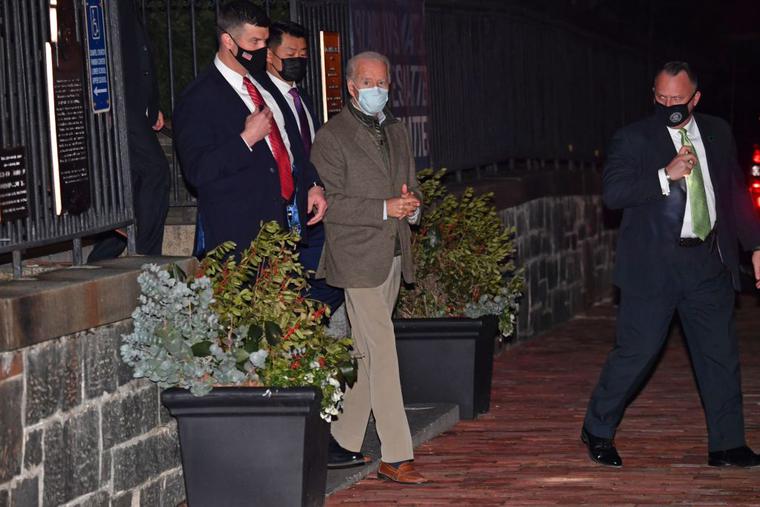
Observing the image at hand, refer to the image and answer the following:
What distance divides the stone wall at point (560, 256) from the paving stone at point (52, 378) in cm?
660

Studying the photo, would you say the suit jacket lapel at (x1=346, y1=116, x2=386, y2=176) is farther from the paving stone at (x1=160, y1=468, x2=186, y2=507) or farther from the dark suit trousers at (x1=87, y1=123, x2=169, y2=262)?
the paving stone at (x1=160, y1=468, x2=186, y2=507)

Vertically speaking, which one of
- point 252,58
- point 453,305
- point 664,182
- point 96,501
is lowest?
point 96,501

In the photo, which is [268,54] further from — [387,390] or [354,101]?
[387,390]

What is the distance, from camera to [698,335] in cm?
822

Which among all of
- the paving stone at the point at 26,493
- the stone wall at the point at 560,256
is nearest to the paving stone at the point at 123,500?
the paving stone at the point at 26,493

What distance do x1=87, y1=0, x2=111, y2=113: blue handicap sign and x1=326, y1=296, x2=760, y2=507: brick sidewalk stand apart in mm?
2133

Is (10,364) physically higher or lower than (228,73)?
lower

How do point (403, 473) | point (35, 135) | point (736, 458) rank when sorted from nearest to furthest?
point (35, 135), point (403, 473), point (736, 458)

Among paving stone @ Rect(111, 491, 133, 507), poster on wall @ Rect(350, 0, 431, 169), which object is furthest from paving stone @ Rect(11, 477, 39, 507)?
poster on wall @ Rect(350, 0, 431, 169)

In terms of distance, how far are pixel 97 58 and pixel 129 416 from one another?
5.14ft


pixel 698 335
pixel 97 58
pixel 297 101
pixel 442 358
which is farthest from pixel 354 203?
pixel 442 358

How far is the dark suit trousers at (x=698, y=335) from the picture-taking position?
26.6ft

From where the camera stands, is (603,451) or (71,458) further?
(603,451)

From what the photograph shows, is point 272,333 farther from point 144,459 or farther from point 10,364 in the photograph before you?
point 10,364
